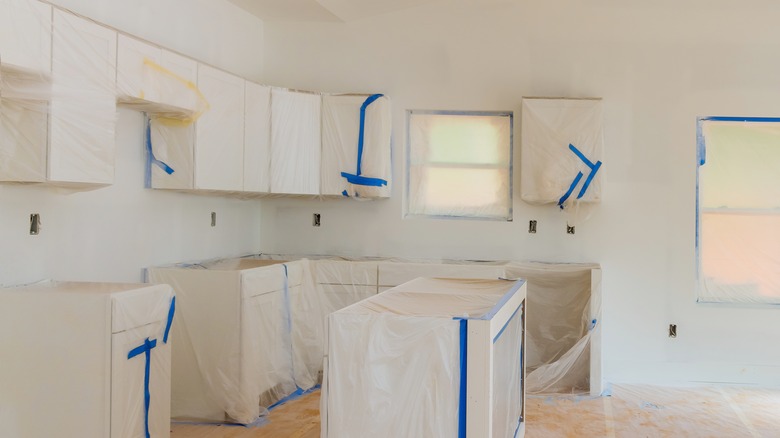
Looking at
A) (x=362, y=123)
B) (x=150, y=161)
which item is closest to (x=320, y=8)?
(x=362, y=123)

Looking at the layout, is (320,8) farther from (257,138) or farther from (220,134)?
(220,134)

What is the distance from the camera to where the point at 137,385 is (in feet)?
10.2

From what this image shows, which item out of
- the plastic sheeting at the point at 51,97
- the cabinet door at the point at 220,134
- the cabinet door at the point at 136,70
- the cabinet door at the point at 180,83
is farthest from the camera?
the cabinet door at the point at 220,134

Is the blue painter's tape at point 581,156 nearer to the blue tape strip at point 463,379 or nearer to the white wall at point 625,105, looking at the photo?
the white wall at point 625,105

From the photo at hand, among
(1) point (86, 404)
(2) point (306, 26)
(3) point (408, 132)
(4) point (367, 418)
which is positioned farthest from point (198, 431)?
(2) point (306, 26)

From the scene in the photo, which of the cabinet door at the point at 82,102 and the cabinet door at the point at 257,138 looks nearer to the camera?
the cabinet door at the point at 82,102

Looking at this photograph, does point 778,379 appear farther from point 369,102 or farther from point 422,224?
point 369,102

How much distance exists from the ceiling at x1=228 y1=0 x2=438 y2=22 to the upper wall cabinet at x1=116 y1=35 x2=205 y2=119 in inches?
49.5

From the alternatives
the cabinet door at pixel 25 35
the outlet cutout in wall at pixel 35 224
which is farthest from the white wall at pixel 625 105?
the cabinet door at pixel 25 35

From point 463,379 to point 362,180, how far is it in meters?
2.81

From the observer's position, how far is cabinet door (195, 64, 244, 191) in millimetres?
4066

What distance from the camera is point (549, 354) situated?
16.9 feet

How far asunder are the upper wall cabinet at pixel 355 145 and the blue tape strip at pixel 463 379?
2.74m

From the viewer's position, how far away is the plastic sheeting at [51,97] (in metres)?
2.81
